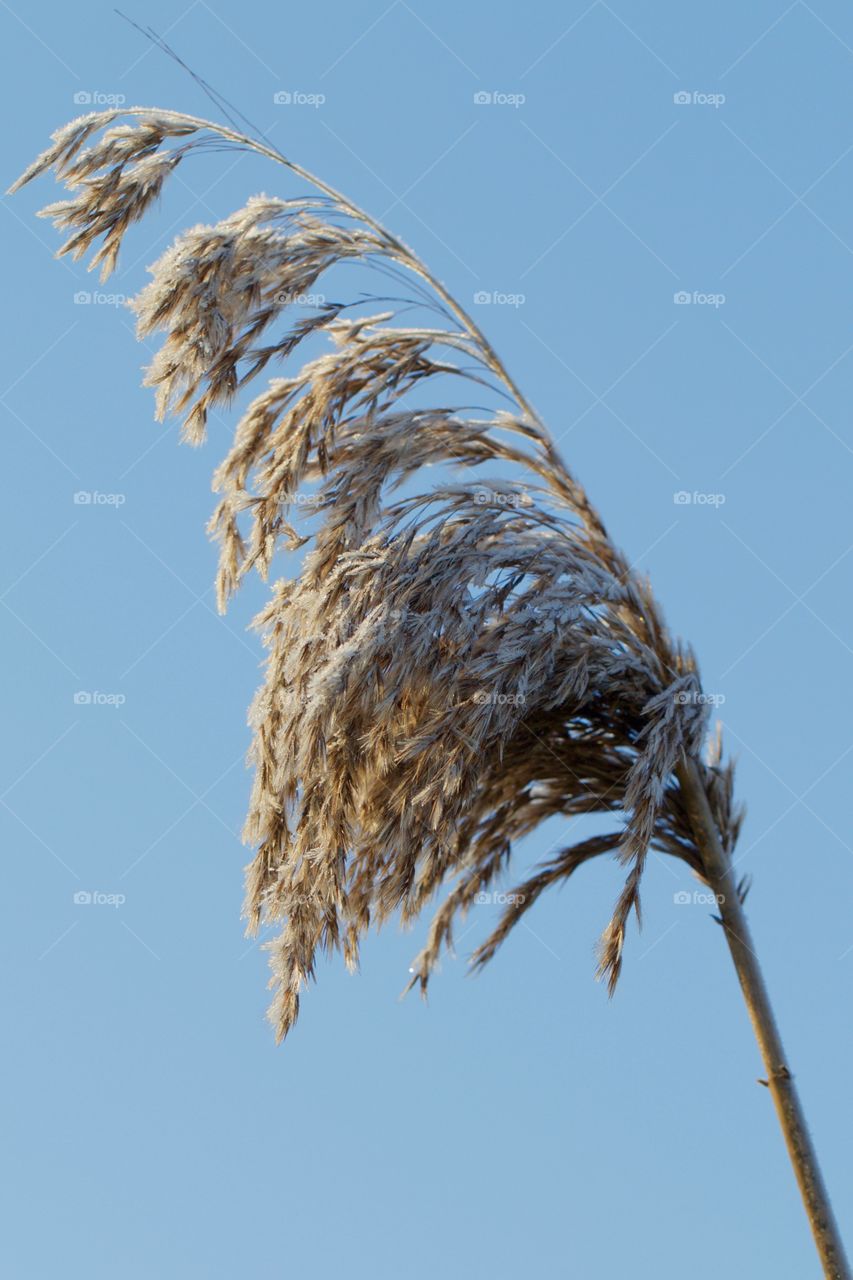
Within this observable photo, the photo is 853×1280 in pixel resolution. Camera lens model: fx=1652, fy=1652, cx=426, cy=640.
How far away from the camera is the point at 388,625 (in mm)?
5285

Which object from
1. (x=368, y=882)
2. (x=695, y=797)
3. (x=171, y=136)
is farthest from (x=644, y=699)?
(x=171, y=136)

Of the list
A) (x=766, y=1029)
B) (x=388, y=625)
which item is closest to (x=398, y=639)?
(x=388, y=625)

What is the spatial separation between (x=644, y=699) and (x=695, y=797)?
429mm

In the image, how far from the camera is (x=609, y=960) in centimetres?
547

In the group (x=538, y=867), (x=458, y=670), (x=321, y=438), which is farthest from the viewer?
(x=538, y=867)

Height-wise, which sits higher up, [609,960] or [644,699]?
[644,699]

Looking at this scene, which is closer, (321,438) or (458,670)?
(458,670)

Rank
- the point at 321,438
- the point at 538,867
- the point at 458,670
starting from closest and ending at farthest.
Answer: the point at 458,670 < the point at 321,438 < the point at 538,867

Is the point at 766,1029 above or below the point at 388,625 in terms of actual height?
below

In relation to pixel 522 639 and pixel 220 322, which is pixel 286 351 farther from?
pixel 522 639

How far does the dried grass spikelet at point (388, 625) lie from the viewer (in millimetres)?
5348

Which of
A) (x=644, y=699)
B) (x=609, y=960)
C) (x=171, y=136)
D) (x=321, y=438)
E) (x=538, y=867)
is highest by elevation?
(x=171, y=136)

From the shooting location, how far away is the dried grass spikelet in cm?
535

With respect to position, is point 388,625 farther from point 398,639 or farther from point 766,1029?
point 766,1029
